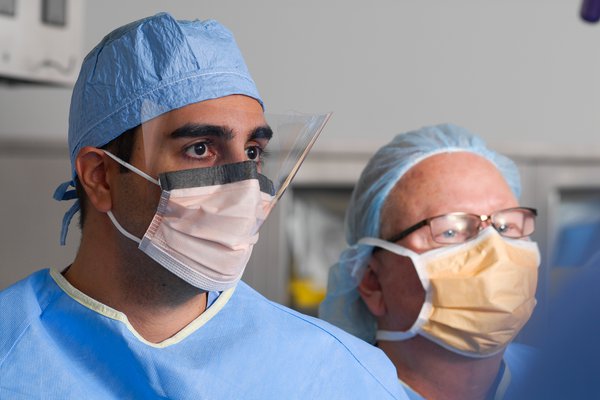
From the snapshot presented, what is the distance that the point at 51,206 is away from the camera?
290 centimetres

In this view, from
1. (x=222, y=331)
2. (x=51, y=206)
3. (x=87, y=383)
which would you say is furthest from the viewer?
(x=51, y=206)

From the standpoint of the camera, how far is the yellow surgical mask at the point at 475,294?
184cm

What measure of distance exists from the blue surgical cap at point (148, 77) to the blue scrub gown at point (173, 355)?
262 millimetres

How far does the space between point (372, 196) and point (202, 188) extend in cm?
65

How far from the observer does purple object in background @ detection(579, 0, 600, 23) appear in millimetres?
1008

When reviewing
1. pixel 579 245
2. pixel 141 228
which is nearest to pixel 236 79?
pixel 141 228

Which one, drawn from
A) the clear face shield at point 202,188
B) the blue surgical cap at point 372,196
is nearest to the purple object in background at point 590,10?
the clear face shield at point 202,188

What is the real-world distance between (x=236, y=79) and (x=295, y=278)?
154cm

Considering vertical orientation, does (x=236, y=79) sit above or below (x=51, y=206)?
above

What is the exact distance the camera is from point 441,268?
188 centimetres

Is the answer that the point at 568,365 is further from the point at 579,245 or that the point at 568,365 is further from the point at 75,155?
the point at 75,155

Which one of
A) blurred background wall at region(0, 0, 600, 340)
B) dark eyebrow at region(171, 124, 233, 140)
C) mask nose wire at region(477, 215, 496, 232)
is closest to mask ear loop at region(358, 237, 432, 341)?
mask nose wire at region(477, 215, 496, 232)

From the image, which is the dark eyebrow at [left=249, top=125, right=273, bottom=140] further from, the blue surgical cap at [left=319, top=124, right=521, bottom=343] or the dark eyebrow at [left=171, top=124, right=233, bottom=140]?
the blue surgical cap at [left=319, top=124, right=521, bottom=343]

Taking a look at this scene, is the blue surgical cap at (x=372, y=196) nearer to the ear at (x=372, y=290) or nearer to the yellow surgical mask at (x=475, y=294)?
the ear at (x=372, y=290)
